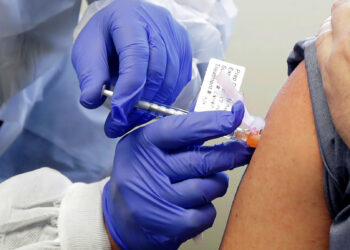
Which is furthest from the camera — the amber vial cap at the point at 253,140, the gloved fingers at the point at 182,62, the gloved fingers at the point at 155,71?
the gloved fingers at the point at 182,62

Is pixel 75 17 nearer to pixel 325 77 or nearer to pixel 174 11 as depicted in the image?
pixel 174 11

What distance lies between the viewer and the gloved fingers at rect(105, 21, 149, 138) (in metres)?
0.73

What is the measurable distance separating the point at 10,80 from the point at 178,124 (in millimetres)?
666

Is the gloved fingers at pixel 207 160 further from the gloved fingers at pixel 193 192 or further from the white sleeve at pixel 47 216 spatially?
the white sleeve at pixel 47 216

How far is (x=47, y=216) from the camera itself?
759mm

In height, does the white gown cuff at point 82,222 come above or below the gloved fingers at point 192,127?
below

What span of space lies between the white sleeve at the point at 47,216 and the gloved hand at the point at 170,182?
0.14 feet

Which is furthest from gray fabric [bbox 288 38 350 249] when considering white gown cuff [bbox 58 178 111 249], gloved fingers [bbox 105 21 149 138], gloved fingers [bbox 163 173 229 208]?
white gown cuff [bbox 58 178 111 249]

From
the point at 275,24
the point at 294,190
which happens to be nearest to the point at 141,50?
the point at 294,190

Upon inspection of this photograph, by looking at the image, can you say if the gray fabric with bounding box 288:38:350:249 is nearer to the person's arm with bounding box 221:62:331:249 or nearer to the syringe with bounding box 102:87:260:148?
the person's arm with bounding box 221:62:331:249

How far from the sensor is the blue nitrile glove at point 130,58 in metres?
0.75

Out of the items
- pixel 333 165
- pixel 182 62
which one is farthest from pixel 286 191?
pixel 182 62

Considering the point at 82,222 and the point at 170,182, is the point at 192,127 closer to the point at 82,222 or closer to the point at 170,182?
the point at 170,182

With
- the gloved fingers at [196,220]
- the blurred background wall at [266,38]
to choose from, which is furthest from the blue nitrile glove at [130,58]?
the blurred background wall at [266,38]
